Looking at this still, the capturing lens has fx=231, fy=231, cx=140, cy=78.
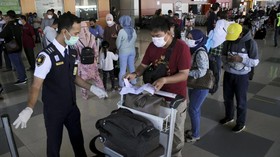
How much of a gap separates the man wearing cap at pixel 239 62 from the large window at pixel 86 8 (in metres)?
12.5

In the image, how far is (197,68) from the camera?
2730 mm

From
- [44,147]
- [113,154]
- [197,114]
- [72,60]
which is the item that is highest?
[72,60]

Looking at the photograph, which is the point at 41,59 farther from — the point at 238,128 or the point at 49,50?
the point at 238,128

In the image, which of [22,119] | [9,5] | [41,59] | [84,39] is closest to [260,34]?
[84,39]

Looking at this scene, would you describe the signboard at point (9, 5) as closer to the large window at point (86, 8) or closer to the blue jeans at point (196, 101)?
the large window at point (86, 8)

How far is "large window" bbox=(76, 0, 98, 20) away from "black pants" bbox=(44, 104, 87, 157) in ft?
42.9

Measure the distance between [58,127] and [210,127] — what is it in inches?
89.6

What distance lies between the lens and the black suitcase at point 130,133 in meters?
1.50

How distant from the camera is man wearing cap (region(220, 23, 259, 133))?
9.61 feet

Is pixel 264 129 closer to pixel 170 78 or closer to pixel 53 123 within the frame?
pixel 170 78

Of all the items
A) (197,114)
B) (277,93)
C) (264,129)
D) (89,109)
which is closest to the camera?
(197,114)

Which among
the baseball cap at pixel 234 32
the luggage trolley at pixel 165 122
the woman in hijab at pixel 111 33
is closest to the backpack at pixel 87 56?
the woman in hijab at pixel 111 33

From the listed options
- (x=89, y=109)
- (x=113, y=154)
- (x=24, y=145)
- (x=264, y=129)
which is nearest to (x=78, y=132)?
(x=113, y=154)

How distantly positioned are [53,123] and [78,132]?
1.05 feet
